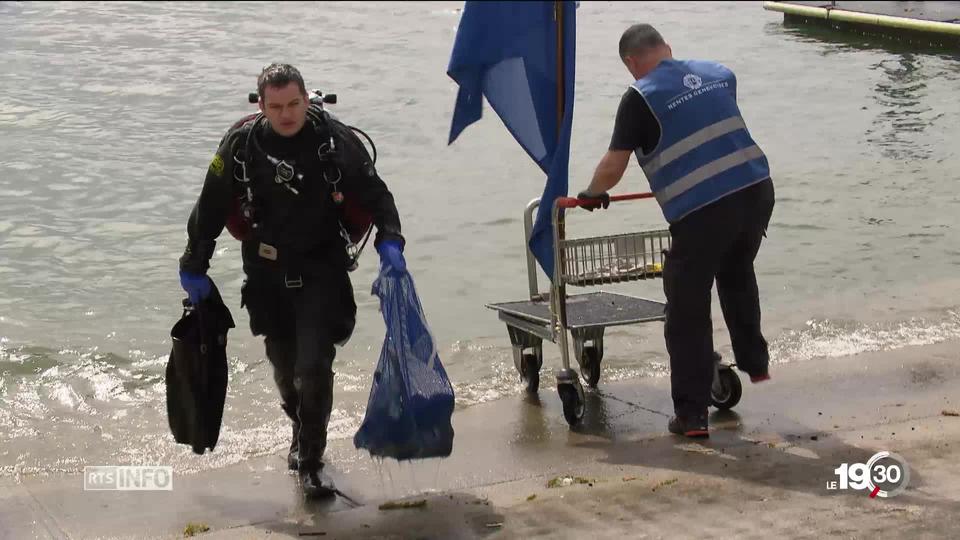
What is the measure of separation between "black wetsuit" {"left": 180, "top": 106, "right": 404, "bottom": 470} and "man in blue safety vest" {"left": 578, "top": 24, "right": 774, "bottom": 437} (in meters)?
1.09

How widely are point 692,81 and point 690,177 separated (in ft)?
1.29

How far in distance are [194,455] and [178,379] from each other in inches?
33.5

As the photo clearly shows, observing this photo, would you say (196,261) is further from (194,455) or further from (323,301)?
(194,455)

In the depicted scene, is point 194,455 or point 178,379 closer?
point 178,379

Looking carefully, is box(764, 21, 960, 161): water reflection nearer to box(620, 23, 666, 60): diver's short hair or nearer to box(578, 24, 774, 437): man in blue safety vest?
box(578, 24, 774, 437): man in blue safety vest

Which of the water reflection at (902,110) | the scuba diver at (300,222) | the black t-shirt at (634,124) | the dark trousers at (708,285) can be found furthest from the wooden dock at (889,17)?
the scuba diver at (300,222)

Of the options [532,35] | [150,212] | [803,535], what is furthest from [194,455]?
[150,212]

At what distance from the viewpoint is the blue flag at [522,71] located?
568 centimetres

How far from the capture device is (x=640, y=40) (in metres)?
5.77

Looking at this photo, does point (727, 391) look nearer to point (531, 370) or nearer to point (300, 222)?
point (531, 370)

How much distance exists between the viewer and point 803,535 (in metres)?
4.66

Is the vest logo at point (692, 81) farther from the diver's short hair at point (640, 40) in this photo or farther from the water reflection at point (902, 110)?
the water reflection at point (902, 110)

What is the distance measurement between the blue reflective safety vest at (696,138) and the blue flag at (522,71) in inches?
14.4

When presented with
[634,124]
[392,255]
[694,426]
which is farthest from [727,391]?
[392,255]
